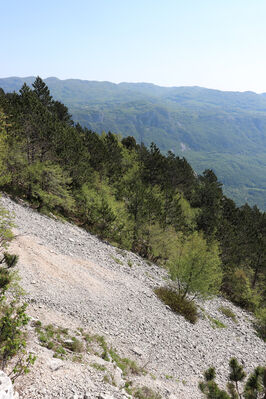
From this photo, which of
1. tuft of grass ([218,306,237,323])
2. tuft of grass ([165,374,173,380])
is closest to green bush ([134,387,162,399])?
tuft of grass ([165,374,173,380])

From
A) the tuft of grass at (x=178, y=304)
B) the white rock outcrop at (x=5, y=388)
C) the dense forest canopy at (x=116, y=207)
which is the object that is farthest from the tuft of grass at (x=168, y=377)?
the dense forest canopy at (x=116, y=207)

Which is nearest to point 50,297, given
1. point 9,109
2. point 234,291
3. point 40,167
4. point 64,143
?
point 40,167

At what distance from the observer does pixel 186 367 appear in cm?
1786

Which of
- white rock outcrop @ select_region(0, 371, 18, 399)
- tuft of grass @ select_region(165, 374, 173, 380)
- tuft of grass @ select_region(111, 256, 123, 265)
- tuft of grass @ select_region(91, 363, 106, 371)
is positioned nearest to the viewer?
white rock outcrop @ select_region(0, 371, 18, 399)

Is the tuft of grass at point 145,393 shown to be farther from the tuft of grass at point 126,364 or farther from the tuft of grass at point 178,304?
the tuft of grass at point 178,304

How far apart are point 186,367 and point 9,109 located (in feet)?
155

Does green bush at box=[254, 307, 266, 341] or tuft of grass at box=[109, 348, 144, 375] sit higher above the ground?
tuft of grass at box=[109, 348, 144, 375]

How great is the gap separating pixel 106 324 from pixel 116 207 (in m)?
26.1

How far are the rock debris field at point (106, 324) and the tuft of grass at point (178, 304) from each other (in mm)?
1032

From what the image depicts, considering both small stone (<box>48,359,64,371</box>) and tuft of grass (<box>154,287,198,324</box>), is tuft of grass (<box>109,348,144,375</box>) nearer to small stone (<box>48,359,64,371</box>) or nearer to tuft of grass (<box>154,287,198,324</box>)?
small stone (<box>48,359,64,371</box>)

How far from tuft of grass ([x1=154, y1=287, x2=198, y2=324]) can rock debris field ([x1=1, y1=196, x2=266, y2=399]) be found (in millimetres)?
1032

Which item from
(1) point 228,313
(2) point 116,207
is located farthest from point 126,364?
(2) point 116,207

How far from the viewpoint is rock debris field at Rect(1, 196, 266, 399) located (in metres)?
10.2

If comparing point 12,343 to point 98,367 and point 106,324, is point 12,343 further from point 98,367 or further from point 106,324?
point 106,324
